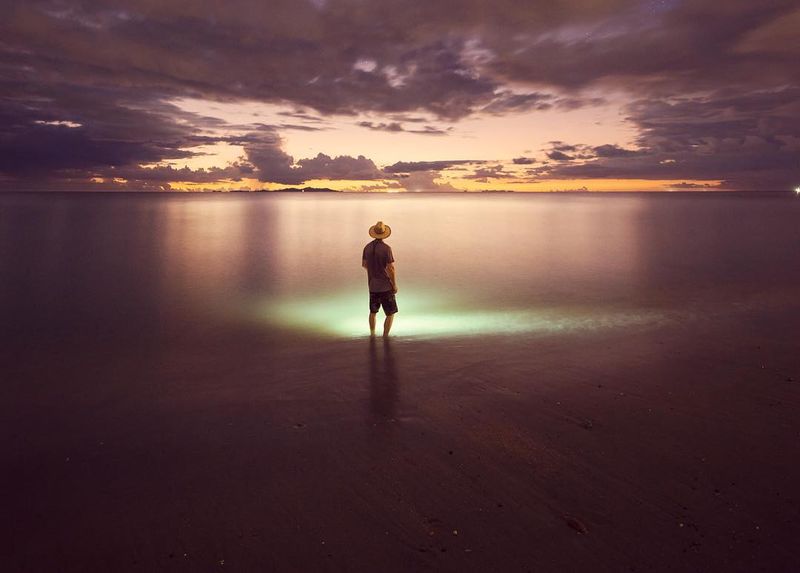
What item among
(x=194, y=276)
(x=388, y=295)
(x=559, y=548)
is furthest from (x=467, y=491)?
(x=194, y=276)

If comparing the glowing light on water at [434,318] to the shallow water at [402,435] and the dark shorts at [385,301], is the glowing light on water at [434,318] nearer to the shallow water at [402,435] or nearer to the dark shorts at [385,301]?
the shallow water at [402,435]

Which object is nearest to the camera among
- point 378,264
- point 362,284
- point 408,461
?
point 408,461

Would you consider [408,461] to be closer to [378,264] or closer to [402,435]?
[402,435]

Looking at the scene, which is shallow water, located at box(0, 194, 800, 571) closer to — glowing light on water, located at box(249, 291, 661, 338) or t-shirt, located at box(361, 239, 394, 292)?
glowing light on water, located at box(249, 291, 661, 338)

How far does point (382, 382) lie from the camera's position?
862 cm

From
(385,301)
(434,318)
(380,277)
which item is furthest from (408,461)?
(434,318)

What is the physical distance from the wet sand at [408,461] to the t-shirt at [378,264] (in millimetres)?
1956

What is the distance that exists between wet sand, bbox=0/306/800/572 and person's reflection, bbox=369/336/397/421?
5cm

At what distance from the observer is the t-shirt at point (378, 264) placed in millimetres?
11344

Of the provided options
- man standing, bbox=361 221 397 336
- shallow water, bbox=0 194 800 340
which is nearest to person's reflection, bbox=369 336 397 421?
man standing, bbox=361 221 397 336

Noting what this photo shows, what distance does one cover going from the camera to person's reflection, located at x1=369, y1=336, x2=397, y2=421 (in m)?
7.52

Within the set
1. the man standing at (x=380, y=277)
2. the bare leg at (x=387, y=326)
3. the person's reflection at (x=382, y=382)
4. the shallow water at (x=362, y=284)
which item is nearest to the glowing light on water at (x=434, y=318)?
the shallow water at (x=362, y=284)

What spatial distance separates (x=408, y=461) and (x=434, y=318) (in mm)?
7970

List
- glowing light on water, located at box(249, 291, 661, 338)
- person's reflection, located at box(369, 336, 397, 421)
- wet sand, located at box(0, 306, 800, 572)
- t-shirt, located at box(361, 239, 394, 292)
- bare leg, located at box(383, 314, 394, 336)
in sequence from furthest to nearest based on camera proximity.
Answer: glowing light on water, located at box(249, 291, 661, 338)
bare leg, located at box(383, 314, 394, 336)
t-shirt, located at box(361, 239, 394, 292)
person's reflection, located at box(369, 336, 397, 421)
wet sand, located at box(0, 306, 800, 572)
